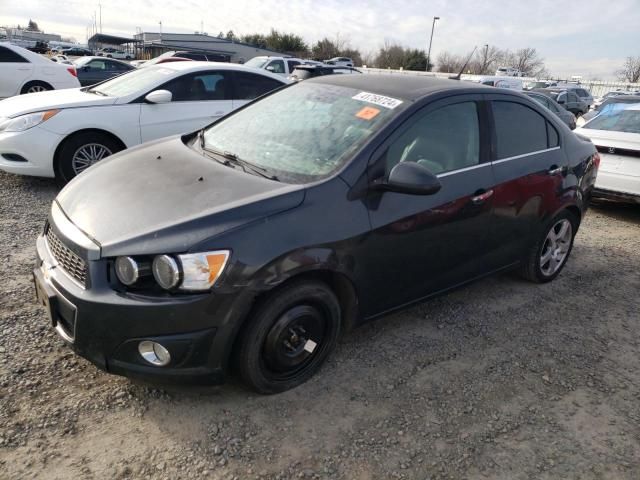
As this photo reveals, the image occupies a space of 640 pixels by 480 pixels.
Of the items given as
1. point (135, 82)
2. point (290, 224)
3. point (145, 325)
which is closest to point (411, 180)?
point (290, 224)

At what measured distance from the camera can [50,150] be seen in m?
5.55

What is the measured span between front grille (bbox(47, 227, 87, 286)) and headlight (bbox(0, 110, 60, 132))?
3409 millimetres

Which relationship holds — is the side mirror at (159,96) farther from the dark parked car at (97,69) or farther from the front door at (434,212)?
the dark parked car at (97,69)

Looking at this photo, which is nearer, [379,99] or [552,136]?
[379,99]

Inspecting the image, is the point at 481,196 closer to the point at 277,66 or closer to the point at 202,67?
the point at 202,67

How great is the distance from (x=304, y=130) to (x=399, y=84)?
0.74m

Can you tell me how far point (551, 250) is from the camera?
4.40 metres

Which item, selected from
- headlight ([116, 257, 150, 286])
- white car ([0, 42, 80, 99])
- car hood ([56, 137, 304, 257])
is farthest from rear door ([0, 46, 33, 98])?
headlight ([116, 257, 150, 286])

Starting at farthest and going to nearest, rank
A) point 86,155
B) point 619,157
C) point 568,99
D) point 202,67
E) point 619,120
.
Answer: point 568,99, point 619,120, point 202,67, point 619,157, point 86,155

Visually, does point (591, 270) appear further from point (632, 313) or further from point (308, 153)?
point (308, 153)

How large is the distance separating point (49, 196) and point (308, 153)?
4.07 metres

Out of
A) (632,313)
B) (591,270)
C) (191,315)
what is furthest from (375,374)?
(591,270)

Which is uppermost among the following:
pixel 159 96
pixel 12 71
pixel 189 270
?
pixel 12 71

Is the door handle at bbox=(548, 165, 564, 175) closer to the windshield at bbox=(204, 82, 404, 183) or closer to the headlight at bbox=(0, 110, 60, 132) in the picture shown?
the windshield at bbox=(204, 82, 404, 183)
